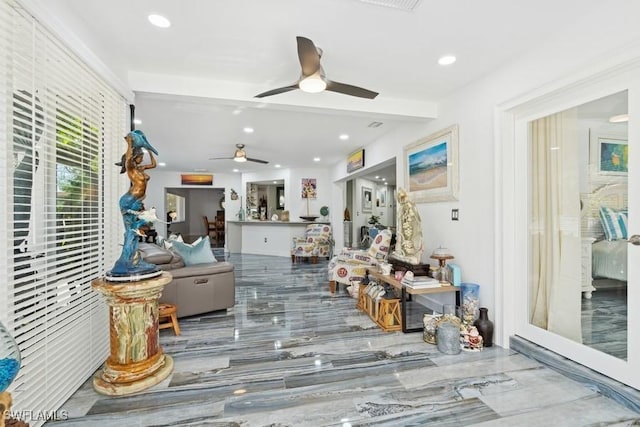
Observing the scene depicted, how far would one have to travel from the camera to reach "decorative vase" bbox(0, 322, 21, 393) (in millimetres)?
783

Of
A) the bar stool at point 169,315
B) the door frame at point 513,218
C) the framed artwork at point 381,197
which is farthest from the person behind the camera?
the framed artwork at point 381,197

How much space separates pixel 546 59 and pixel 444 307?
2.34 m

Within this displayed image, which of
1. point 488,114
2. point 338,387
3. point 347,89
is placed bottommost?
point 338,387

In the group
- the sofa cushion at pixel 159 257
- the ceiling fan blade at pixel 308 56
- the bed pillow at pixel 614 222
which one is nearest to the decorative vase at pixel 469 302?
the bed pillow at pixel 614 222

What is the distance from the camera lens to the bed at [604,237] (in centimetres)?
183

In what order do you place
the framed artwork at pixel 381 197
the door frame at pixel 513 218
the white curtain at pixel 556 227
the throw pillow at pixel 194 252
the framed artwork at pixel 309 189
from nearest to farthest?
1. the white curtain at pixel 556 227
2. the door frame at pixel 513 218
3. the throw pillow at pixel 194 252
4. the framed artwork at pixel 309 189
5. the framed artwork at pixel 381 197

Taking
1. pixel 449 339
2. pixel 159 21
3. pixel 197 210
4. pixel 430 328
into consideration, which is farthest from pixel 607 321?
pixel 197 210

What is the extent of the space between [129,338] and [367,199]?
780 centimetres

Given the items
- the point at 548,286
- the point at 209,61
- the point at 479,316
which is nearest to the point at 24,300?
the point at 209,61

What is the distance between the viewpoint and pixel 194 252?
347 cm

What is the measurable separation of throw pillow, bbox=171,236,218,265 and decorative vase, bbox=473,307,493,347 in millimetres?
2913

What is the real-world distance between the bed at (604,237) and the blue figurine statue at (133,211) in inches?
118

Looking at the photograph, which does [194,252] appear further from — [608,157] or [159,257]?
[608,157]

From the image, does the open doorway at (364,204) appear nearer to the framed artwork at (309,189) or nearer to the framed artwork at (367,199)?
the framed artwork at (367,199)
